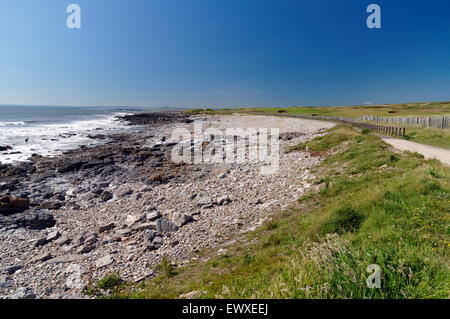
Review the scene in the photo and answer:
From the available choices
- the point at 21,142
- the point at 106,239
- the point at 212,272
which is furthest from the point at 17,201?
the point at 21,142

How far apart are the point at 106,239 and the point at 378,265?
10.4 metres

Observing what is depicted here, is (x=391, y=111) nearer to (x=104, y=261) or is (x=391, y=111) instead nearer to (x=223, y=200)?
(x=223, y=200)

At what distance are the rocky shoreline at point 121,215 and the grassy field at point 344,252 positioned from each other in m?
1.13

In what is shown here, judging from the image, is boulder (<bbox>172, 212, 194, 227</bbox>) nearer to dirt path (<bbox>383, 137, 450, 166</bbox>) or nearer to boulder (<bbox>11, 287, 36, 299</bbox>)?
boulder (<bbox>11, 287, 36, 299</bbox>)

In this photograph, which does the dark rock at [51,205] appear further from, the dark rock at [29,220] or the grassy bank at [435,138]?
the grassy bank at [435,138]

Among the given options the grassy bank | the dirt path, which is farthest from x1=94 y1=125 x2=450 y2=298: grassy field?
the grassy bank

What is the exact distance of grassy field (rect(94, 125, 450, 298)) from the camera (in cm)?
327

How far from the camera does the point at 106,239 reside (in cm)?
1007

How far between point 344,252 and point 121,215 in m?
12.0

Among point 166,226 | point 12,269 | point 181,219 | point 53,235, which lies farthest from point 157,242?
point 53,235

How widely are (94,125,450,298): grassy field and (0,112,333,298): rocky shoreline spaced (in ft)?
3.69

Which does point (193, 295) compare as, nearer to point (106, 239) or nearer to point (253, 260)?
point (253, 260)

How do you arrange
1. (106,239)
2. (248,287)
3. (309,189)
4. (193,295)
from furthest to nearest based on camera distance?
(309,189)
(106,239)
(193,295)
(248,287)
